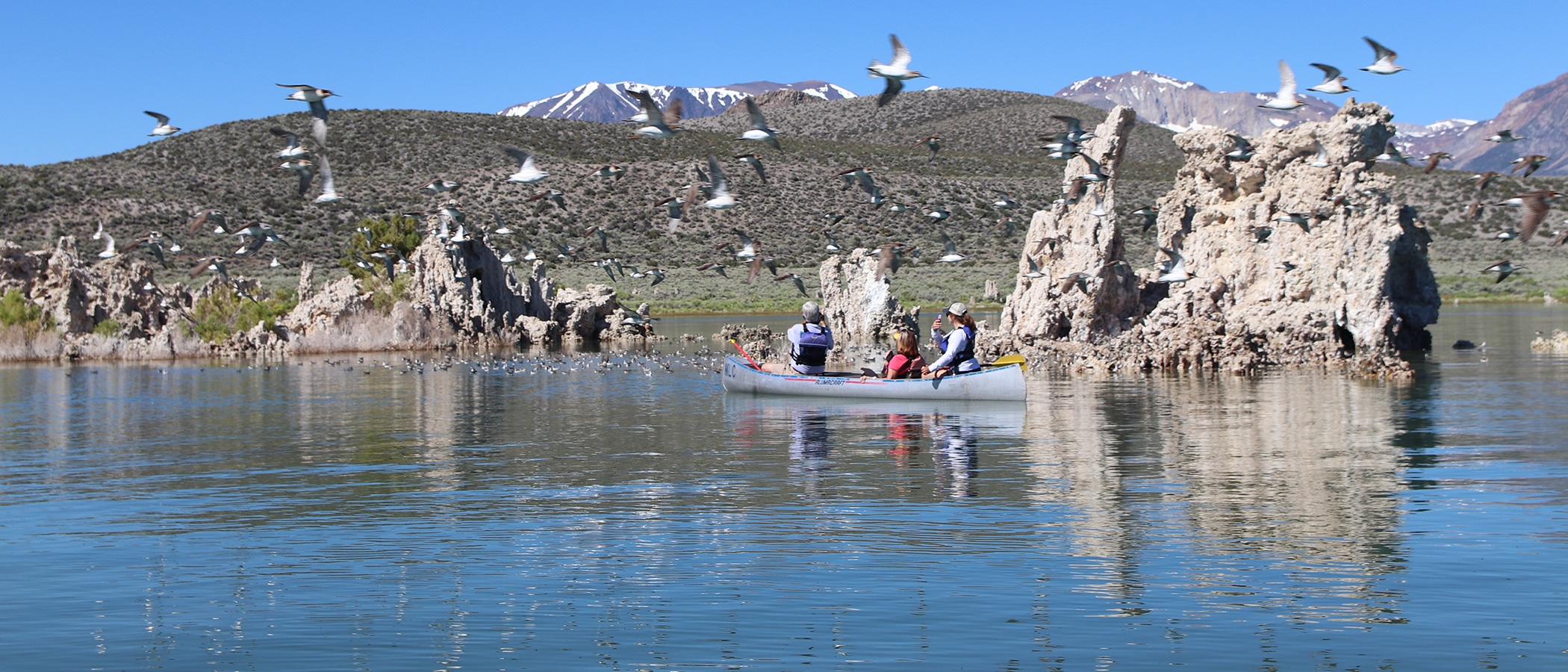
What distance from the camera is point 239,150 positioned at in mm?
102750

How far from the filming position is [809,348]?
86.5 feet

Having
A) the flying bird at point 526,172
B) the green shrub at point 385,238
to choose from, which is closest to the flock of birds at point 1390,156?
the flying bird at point 526,172

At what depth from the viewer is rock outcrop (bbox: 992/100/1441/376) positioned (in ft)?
100

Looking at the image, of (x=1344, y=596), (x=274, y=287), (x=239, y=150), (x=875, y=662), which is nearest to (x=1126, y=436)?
(x=1344, y=596)

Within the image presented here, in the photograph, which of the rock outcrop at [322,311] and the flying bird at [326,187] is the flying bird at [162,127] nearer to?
the flying bird at [326,187]

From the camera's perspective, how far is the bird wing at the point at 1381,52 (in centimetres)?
2003

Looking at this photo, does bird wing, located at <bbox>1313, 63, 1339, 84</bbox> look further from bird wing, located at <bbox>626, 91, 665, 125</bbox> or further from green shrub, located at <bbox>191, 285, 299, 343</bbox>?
green shrub, located at <bbox>191, 285, 299, 343</bbox>

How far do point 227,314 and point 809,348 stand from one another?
76.3ft

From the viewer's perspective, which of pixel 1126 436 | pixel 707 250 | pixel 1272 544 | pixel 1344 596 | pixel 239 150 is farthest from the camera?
pixel 239 150

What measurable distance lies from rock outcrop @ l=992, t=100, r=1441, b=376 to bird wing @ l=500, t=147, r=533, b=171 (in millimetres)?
12728

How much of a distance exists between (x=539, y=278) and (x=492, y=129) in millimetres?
66839

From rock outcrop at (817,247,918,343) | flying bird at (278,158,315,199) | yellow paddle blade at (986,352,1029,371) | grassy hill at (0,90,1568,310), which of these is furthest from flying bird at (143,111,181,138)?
grassy hill at (0,90,1568,310)

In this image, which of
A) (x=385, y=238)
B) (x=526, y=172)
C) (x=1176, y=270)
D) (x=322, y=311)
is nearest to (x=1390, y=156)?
(x=1176, y=270)

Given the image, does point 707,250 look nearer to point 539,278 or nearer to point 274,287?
point 274,287
